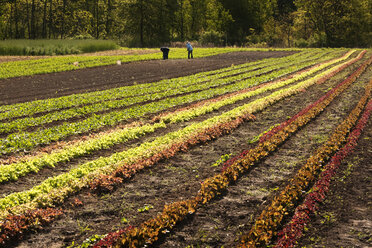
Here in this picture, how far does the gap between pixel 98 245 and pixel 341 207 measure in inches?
199

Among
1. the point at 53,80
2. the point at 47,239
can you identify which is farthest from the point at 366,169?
the point at 53,80

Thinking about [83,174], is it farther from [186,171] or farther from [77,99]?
[77,99]

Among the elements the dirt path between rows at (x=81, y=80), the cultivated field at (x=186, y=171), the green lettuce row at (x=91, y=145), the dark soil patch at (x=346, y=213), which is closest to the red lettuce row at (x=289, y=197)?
the cultivated field at (x=186, y=171)

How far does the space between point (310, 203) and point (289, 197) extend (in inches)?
17.4

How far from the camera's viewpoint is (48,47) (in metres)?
49.5

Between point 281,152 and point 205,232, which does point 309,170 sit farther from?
point 205,232

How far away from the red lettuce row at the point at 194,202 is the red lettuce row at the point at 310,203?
6.04 ft

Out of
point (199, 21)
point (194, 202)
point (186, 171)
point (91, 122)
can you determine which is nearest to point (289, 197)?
point (194, 202)

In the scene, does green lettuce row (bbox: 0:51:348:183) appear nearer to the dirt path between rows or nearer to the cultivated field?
the cultivated field

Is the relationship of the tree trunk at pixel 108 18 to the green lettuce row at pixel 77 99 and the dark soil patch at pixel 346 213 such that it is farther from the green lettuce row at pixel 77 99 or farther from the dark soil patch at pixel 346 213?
the dark soil patch at pixel 346 213

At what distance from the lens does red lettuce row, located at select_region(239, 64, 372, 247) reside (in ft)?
21.8

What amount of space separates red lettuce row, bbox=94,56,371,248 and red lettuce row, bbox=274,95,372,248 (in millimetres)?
1841

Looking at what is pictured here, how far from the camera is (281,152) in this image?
451 inches

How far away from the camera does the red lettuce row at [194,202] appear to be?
661 cm
